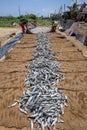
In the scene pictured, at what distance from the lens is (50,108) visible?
680 cm

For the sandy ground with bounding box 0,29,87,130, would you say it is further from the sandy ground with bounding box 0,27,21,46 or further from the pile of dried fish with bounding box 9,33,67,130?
the sandy ground with bounding box 0,27,21,46

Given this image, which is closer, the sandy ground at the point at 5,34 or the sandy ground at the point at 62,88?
the sandy ground at the point at 62,88

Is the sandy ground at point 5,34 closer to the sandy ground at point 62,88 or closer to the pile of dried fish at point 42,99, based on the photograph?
the sandy ground at point 62,88

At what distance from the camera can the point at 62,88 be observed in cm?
866

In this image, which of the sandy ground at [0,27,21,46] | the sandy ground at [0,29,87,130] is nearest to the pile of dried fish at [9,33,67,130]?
the sandy ground at [0,29,87,130]

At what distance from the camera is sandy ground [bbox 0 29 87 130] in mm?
6473

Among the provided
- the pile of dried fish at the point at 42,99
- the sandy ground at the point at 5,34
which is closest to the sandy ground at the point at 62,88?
the pile of dried fish at the point at 42,99

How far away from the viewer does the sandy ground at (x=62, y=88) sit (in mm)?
6473

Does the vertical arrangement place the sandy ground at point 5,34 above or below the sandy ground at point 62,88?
below

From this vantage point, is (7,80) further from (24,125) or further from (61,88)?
(24,125)

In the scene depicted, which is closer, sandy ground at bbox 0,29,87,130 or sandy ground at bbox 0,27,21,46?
sandy ground at bbox 0,29,87,130

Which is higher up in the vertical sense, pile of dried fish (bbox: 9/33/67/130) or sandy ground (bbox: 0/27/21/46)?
pile of dried fish (bbox: 9/33/67/130)

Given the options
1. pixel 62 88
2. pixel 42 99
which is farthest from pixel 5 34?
pixel 42 99

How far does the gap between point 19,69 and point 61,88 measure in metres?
3.33
